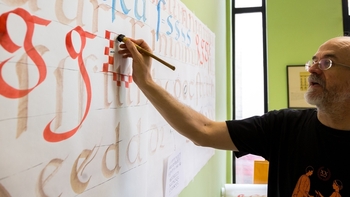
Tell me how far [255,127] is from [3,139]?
2.80ft

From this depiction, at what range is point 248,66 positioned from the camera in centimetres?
313

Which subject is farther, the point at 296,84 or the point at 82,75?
the point at 296,84

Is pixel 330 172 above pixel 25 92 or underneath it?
underneath

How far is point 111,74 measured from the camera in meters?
0.59

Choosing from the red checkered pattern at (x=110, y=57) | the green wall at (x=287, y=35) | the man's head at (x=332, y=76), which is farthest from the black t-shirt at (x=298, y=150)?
the green wall at (x=287, y=35)

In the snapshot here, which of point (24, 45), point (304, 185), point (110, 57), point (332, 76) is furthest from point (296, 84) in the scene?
point (24, 45)

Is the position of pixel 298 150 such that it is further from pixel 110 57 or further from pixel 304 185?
pixel 110 57

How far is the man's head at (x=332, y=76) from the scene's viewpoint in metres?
0.90

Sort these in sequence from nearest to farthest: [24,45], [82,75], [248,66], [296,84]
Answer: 1. [24,45]
2. [82,75]
3. [296,84]
4. [248,66]

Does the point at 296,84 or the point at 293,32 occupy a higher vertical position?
the point at 293,32

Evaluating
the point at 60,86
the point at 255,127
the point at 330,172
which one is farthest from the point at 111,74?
the point at 330,172

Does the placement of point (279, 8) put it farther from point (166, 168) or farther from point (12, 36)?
point (12, 36)

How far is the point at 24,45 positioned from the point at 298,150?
0.91 meters

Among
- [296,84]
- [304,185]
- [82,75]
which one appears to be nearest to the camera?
[82,75]
